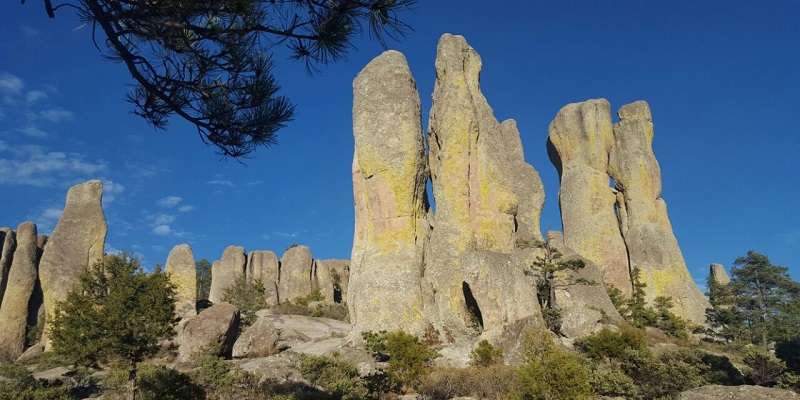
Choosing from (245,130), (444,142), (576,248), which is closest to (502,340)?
(444,142)

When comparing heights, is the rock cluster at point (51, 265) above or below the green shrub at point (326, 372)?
above

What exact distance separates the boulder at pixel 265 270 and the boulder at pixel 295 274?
2.29 feet

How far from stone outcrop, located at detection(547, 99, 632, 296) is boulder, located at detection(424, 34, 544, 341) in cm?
1502

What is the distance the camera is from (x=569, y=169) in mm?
42438

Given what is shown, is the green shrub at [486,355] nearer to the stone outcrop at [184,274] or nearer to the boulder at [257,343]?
the boulder at [257,343]

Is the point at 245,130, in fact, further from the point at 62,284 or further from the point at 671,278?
the point at 671,278

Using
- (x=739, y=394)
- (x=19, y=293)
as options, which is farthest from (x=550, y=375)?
(x=19, y=293)

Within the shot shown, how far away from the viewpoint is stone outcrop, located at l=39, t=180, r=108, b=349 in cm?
2708

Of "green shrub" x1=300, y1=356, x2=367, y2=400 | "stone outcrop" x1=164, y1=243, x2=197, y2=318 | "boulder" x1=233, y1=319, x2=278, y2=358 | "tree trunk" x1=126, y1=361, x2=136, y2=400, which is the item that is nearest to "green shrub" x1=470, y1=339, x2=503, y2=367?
"green shrub" x1=300, y1=356, x2=367, y2=400

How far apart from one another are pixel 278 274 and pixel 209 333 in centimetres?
2869

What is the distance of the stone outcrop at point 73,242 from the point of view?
27.1 meters

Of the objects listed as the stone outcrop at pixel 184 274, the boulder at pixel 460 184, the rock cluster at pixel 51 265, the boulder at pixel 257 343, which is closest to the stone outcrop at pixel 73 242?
the rock cluster at pixel 51 265

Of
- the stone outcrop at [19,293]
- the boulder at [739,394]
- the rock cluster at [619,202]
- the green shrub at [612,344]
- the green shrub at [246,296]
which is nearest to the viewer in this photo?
the boulder at [739,394]

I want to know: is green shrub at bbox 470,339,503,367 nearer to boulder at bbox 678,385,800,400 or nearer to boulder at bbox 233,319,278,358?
boulder at bbox 678,385,800,400
